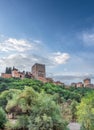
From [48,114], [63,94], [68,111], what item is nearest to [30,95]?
[48,114]

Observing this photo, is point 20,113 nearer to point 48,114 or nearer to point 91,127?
point 48,114

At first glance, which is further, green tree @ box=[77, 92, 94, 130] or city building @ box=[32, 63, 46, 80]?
city building @ box=[32, 63, 46, 80]

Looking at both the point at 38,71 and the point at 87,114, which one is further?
the point at 38,71

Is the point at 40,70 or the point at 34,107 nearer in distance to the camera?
the point at 34,107

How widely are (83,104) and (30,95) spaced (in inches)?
246

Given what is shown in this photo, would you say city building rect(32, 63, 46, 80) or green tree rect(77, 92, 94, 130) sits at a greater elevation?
city building rect(32, 63, 46, 80)

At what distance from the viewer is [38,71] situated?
137 meters

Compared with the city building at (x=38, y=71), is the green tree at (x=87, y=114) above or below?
below

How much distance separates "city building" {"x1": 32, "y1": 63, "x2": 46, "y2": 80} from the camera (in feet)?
447

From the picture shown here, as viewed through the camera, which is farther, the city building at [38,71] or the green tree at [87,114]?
the city building at [38,71]

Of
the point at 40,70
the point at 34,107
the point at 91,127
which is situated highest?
the point at 40,70

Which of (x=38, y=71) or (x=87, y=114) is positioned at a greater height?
(x=38, y=71)

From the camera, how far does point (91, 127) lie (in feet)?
101

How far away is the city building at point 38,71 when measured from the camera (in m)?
136
